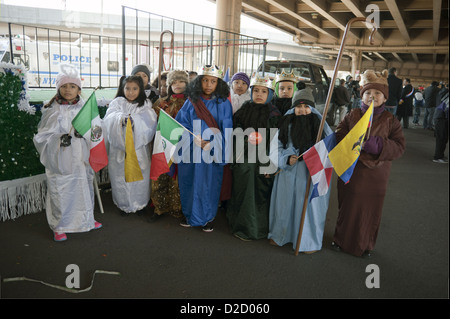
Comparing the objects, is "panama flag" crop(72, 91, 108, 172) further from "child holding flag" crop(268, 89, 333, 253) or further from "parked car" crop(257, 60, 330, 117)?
"parked car" crop(257, 60, 330, 117)

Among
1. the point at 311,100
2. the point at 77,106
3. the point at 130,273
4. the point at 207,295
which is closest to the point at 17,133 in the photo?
the point at 77,106

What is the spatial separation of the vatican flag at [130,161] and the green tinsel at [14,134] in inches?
43.1

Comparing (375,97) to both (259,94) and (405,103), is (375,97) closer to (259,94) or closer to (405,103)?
(259,94)

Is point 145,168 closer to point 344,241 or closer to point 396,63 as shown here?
point 344,241

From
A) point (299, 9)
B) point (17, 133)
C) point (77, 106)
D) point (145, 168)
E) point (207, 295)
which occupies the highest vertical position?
point (299, 9)

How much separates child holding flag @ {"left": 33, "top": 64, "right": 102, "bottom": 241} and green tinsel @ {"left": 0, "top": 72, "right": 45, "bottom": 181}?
0.54m

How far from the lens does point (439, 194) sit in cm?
504

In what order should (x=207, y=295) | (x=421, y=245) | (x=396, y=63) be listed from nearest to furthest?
1. (x=207, y=295)
2. (x=421, y=245)
3. (x=396, y=63)

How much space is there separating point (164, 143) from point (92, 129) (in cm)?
69

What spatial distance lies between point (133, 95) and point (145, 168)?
0.82 m

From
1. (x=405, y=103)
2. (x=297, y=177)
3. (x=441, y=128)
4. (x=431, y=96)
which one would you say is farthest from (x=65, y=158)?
(x=431, y=96)

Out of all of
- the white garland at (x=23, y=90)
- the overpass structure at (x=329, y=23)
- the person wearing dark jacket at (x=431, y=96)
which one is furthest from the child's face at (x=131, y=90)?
the person wearing dark jacket at (x=431, y=96)

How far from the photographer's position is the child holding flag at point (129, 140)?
3.48 metres

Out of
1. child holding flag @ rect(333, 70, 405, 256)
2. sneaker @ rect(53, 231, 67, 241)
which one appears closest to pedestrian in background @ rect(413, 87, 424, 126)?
child holding flag @ rect(333, 70, 405, 256)
